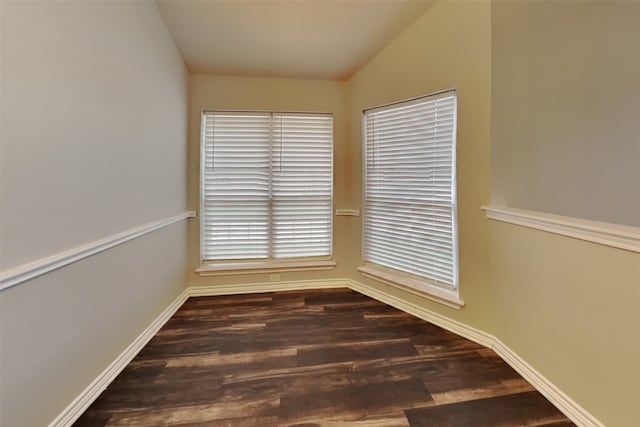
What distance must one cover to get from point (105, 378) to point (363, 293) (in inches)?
87.4

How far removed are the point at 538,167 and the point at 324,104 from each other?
2098 millimetres

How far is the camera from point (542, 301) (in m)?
1.51

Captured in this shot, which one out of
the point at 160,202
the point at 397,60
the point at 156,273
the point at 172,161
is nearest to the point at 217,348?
the point at 156,273

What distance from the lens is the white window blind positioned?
2131mm

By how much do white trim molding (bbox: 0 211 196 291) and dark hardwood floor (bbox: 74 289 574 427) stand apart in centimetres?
84

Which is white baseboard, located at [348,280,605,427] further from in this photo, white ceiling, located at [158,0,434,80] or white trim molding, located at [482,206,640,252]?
white ceiling, located at [158,0,434,80]

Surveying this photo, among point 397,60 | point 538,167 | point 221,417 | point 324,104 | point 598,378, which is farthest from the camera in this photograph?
point 324,104

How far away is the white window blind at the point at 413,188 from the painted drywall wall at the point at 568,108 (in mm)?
375

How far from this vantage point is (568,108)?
5.90ft

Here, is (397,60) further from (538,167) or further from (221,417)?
(221,417)

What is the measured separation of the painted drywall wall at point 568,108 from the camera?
1755 mm

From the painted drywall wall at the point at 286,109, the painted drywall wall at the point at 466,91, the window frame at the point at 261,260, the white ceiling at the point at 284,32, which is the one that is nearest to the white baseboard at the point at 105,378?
the window frame at the point at 261,260

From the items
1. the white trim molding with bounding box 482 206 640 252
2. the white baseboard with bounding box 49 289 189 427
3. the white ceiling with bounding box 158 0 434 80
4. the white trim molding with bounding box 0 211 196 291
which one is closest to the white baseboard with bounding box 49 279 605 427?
the white baseboard with bounding box 49 289 189 427

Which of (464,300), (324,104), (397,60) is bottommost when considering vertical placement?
(464,300)
